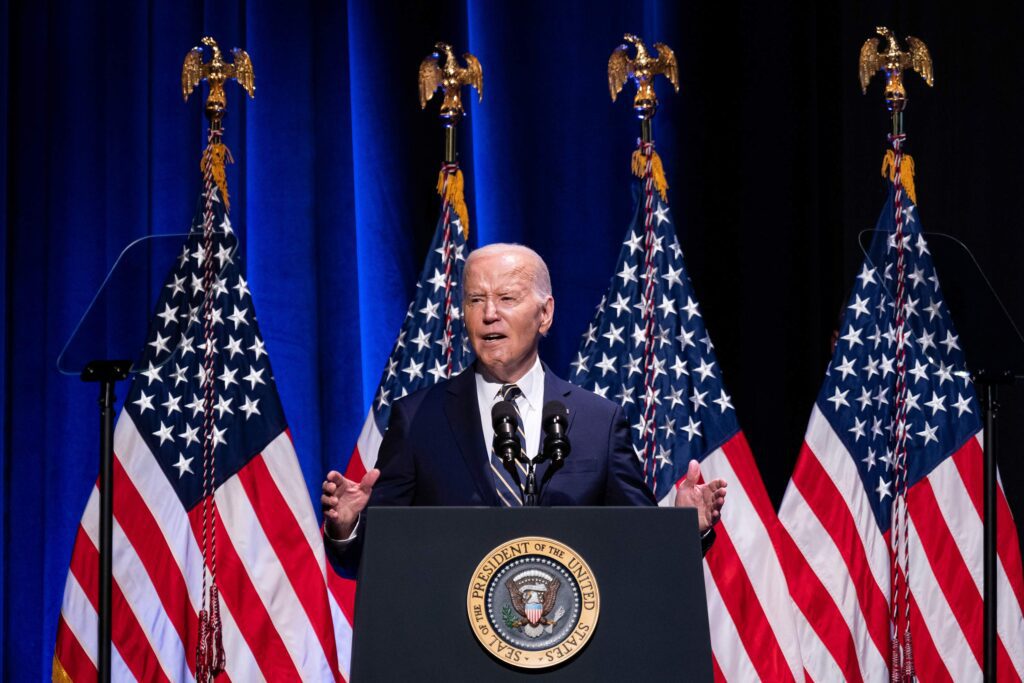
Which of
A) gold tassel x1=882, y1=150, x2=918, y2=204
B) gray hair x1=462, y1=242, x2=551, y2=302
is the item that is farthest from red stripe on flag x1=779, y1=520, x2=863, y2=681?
gray hair x1=462, y1=242, x2=551, y2=302

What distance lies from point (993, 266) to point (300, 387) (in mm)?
2808

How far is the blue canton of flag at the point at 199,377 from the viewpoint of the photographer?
405 centimetres

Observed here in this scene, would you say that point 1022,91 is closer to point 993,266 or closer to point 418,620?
point 993,266

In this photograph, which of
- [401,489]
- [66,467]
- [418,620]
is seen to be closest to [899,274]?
[401,489]

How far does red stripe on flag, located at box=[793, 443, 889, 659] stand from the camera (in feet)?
13.3

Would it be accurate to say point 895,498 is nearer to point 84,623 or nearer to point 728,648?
point 728,648

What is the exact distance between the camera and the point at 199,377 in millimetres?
4133

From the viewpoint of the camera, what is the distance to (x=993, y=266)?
15.3 feet

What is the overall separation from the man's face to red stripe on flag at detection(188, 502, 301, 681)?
1.63 m

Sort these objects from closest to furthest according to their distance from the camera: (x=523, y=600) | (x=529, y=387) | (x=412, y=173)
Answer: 1. (x=523, y=600)
2. (x=529, y=387)
3. (x=412, y=173)

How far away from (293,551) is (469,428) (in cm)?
152

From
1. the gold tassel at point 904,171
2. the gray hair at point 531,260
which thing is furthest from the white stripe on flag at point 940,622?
the gray hair at point 531,260

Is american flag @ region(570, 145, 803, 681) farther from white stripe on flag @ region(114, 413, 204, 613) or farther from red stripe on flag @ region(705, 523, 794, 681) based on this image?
white stripe on flag @ region(114, 413, 204, 613)

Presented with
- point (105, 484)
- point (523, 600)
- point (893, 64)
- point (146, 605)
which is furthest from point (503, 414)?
point (893, 64)
